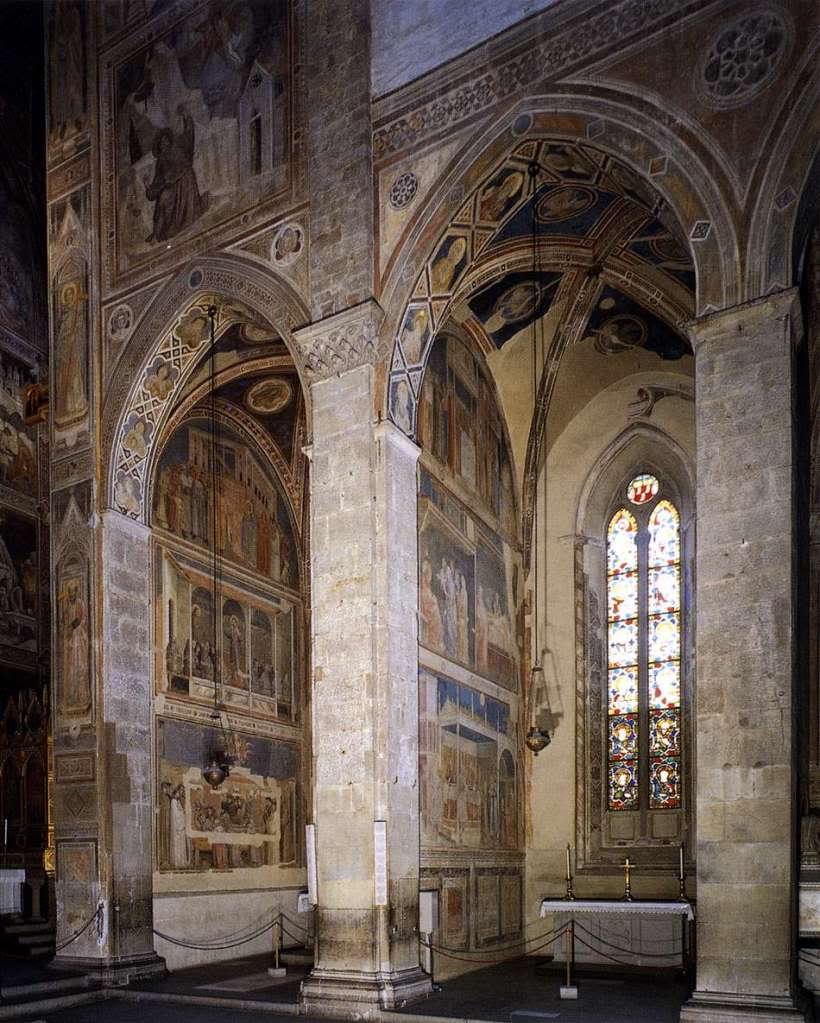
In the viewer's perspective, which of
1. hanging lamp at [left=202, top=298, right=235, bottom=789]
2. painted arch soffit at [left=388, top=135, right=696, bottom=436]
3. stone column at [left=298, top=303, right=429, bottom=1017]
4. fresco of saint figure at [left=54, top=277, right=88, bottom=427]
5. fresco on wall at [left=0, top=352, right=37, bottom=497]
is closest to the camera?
stone column at [left=298, top=303, right=429, bottom=1017]

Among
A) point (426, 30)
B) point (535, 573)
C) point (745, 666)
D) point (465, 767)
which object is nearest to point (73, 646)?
point (465, 767)

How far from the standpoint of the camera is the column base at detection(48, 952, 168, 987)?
13.2 metres

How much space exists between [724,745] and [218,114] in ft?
32.3

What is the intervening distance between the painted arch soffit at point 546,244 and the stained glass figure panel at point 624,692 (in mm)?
5091

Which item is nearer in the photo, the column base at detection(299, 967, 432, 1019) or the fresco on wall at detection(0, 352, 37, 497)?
the column base at detection(299, 967, 432, 1019)

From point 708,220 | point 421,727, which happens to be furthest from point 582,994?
point 708,220

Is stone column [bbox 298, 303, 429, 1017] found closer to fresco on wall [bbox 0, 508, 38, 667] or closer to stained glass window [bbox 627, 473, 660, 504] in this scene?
stained glass window [bbox 627, 473, 660, 504]

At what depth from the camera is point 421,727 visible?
13.0m

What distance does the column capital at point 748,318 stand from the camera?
8.94m

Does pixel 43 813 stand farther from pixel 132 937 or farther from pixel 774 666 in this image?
pixel 774 666

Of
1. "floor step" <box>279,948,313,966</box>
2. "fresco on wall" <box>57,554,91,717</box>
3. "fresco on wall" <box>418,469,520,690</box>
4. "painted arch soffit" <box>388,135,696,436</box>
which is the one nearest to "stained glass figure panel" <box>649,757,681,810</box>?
"fresco on wall" <box>418,469,520,690</box>

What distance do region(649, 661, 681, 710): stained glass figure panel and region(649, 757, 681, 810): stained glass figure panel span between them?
Answer: 76 cm

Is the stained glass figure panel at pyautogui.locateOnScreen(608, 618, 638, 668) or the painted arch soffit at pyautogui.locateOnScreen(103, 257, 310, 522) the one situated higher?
the painted arch soffit at pyautogui.locateOnScreen(103, 257, 310, 522)

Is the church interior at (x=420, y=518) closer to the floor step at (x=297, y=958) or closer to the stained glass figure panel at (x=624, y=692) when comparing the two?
the stained glass figure panel at (x=624, y=692)
